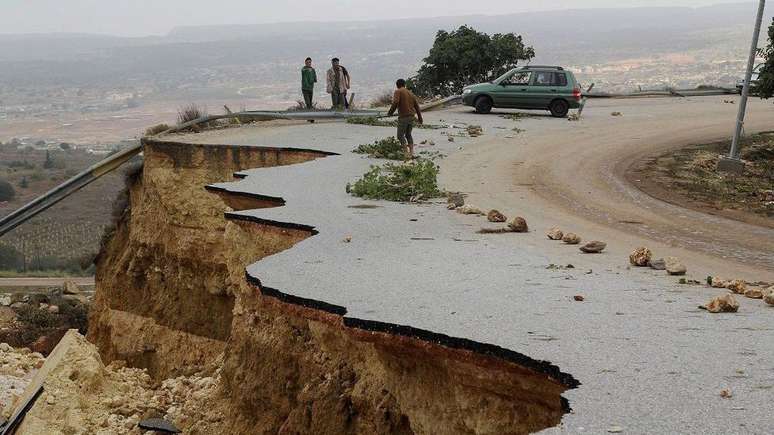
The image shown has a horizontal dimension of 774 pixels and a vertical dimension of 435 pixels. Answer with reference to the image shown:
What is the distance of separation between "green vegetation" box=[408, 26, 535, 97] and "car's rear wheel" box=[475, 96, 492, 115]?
256 inches

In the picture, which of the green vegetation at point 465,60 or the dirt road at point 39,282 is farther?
the dirt road at point 39,282

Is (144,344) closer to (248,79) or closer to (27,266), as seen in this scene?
(27,266)

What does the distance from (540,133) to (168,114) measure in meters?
116

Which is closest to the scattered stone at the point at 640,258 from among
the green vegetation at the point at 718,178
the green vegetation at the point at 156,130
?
the green vegetation at the point at 718,178

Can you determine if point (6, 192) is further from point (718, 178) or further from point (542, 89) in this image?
point (718, 178)

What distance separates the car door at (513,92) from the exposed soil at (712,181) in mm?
7041

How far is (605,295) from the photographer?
32.4ft

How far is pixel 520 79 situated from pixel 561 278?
21.2 metres

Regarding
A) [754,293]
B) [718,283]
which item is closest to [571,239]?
[718,283]

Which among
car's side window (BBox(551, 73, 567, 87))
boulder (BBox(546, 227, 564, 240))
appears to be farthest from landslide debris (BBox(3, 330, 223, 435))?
car's side window (BBox(551, 73, 567, 87))

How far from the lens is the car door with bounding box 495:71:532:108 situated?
30.9 meters

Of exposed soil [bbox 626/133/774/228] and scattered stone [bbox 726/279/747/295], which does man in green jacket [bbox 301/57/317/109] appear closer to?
exposed soil [bbox 626/133/774/228]

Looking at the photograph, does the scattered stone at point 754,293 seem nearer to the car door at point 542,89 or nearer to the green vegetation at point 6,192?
the car door at point 542,89

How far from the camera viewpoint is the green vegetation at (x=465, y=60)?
38.3 m
